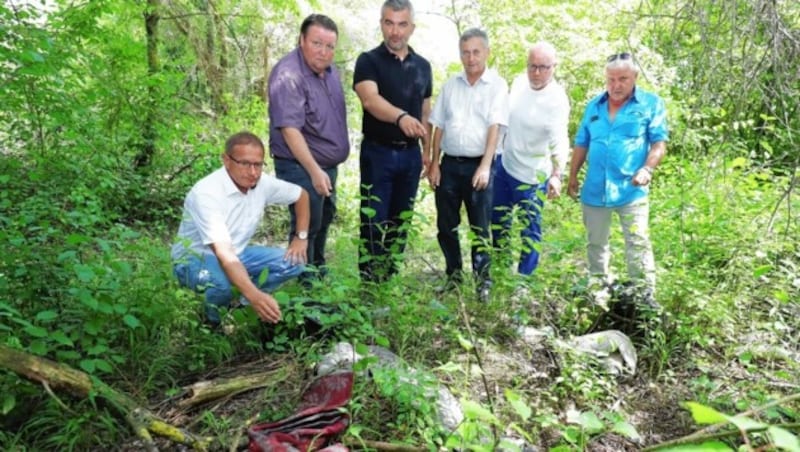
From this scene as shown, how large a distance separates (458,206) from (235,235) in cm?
164

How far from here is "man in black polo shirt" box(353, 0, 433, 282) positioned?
378 cm

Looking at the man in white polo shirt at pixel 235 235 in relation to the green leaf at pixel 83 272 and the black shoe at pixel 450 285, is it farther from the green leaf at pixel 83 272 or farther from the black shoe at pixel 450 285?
the black shoe at pixel 450 285

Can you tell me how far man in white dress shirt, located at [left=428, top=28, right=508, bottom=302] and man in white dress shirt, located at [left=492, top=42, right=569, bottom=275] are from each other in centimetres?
19

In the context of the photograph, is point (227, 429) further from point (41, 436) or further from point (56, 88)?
point (56, 88)

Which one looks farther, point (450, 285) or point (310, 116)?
point (450, 285)

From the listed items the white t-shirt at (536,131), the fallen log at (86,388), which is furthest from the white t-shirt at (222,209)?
the white t-shirt at (536,131)

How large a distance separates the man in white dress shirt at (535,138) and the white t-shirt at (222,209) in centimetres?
160

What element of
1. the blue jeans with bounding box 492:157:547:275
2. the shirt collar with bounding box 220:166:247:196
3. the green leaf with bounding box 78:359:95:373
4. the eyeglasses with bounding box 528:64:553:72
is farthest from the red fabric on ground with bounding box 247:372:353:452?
the eyeglasses with bounding box 528:64:553:72

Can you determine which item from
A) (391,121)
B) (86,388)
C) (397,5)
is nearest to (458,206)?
(391,121)

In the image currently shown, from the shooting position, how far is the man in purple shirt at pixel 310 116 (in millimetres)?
3584

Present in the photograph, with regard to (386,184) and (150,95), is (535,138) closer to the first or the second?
(386,184)

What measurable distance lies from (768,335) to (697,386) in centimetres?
80

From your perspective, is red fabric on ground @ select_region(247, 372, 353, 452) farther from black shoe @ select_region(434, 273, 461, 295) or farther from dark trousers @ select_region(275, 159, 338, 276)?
black shoe @ select_region(434, 273, 461, 295)

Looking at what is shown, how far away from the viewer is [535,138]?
4.20 metres
